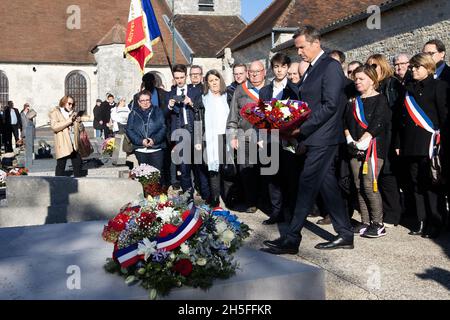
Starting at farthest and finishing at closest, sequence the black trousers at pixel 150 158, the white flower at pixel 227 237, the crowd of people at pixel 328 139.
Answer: the black trousers at pixel 150 158 < the crowd of people at pixel 328 139 < the white flower at pixel 227 237

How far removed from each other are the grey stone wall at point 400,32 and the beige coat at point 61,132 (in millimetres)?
8566

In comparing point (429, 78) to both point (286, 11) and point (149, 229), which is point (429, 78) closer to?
point (149, 229)

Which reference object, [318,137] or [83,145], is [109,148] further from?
[318,137]

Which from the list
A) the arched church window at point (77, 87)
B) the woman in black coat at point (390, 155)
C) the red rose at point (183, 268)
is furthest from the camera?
the arched church window at point (77, 87)

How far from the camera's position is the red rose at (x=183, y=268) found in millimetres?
3889

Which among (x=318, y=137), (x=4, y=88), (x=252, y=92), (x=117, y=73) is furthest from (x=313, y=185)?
(x=4, y=88)

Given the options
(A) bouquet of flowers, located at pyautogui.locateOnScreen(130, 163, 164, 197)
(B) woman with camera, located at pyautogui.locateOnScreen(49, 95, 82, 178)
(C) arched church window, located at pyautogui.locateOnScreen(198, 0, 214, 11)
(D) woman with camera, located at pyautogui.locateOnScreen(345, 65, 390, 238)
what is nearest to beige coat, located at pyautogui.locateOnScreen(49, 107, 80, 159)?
(B) woman with camera, located at pyautogui.locateOnScreen(49, 95, 82, 178)

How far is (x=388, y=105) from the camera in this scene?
6.59 meters

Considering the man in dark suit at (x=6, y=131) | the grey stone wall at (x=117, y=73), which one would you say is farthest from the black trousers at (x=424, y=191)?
the grey stone wall at (x=117, y=73)

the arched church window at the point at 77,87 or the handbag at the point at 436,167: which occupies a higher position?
the arched church window at the point at 77,87

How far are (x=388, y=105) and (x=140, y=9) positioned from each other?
Result: 6.40m

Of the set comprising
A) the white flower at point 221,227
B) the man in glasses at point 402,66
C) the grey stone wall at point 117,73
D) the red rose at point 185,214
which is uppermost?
the grey stone wall at point 117,73

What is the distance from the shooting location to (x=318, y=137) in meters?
5.59

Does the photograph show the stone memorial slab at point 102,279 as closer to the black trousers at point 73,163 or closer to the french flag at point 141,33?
the black trousers at point 73,163
